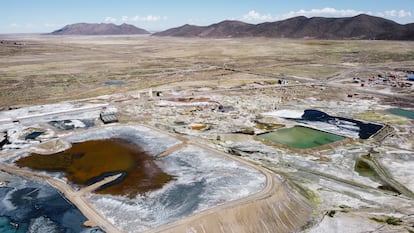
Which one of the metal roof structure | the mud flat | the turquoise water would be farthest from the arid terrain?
the turquoise water

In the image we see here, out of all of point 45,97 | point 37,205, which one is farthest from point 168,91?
point 37,205

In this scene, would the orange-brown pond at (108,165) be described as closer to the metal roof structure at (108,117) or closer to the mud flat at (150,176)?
the mud flat at (150,176)

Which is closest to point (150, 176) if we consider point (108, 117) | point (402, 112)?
point (108, 117)

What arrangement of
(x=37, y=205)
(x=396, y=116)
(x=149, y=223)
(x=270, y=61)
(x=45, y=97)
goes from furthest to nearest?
1. (x=270, y=61)
2. (x=45, y=97)
3. (x=396, y=116)
4. (x=37, y=205)
5. (x=149, y=223)

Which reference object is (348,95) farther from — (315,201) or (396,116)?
(315,201)

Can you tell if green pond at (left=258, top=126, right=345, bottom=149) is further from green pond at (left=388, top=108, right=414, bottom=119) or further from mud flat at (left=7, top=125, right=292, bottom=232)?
green pond at (left=388, top=108, right=414, bottom=119)

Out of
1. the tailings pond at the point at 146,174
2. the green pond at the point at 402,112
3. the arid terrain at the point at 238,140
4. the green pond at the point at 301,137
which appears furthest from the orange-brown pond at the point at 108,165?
the green pond at the point at 402,112

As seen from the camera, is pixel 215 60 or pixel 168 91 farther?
pixel 215 60
